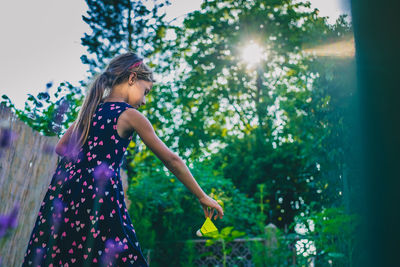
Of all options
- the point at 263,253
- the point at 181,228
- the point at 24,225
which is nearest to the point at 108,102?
the point at 24,225

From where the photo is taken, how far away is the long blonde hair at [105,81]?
2.03m

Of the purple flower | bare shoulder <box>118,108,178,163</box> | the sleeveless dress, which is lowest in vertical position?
the sleeveless dress

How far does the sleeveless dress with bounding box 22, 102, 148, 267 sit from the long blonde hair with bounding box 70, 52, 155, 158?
6 cm

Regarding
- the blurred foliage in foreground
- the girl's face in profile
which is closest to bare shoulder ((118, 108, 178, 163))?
the girl's face in profile

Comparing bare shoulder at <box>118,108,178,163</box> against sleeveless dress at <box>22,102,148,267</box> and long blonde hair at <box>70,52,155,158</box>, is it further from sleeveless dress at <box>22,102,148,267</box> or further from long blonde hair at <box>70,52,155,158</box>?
long blonde hair at <box>70,52,155,158</box>

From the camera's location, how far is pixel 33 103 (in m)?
3.78

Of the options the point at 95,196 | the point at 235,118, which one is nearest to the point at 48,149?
the point at 95,196

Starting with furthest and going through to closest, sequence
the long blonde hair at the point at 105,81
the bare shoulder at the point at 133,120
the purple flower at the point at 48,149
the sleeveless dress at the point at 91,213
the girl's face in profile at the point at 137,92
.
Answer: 1. the purple flower at the point at 48,149
2. the girl's face in profile at the point at 137,92
3. the long blonde hair at the point at 105,81
4. the bare shoulder at the point at 133,120
5. the sleeveless dress at the point at 91,213

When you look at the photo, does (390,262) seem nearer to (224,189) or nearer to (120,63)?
(120,63)

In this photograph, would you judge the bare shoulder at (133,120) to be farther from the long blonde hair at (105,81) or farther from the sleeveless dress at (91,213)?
the long blonde hair at (105,81)

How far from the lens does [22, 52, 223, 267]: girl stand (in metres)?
1.77

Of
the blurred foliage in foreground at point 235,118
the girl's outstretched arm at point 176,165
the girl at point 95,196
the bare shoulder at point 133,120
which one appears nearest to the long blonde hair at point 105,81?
the girl at point 95,196

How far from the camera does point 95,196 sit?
184cm

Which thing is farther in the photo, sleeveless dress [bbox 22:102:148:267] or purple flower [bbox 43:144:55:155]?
purple flower [bbox 43:144:55:155]
